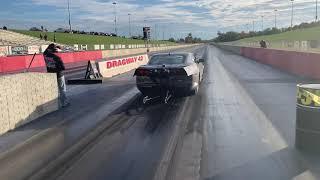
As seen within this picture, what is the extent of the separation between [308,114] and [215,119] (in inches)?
134

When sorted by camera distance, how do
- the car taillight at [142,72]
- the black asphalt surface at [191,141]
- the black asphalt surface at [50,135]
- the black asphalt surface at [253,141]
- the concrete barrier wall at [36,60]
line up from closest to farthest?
1. the black asphalt surface at [253,141]
2. the black asphalt surface at [191,141]
3. the black asphalt surface at [50,135]
4. the car taillight at [142,72]
5. the concrete barrier wall at [36,60]

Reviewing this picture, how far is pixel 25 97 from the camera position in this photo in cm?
1052

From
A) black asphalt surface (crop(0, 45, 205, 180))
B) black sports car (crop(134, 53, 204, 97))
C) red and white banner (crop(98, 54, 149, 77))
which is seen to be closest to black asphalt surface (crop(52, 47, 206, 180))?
black asphalt surface (crop(0, 45, 205, 180))

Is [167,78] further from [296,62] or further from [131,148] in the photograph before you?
[296,62]

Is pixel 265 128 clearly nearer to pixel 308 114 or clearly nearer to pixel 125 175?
pixel 308 114

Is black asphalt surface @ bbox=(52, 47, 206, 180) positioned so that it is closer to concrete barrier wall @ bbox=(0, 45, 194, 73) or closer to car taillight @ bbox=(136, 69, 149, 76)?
car taillight @ bbox=(136, 69, 149, 76)

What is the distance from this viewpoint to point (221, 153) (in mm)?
7227

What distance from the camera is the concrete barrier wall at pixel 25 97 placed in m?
9.48

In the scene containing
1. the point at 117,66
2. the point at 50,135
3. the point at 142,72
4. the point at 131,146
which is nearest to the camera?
the point at 131,146

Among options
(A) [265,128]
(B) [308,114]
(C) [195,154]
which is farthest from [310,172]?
(A) [265,128]

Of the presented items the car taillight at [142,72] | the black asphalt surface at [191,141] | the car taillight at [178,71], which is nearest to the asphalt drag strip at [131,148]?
the black asphalt surface at [191,141]

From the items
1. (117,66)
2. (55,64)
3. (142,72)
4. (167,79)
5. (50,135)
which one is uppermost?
(55,64)

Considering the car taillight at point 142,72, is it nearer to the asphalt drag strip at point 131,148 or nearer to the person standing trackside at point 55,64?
the asphalt drag strip at point 131,148

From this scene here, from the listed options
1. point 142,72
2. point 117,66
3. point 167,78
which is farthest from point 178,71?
point 117,66
